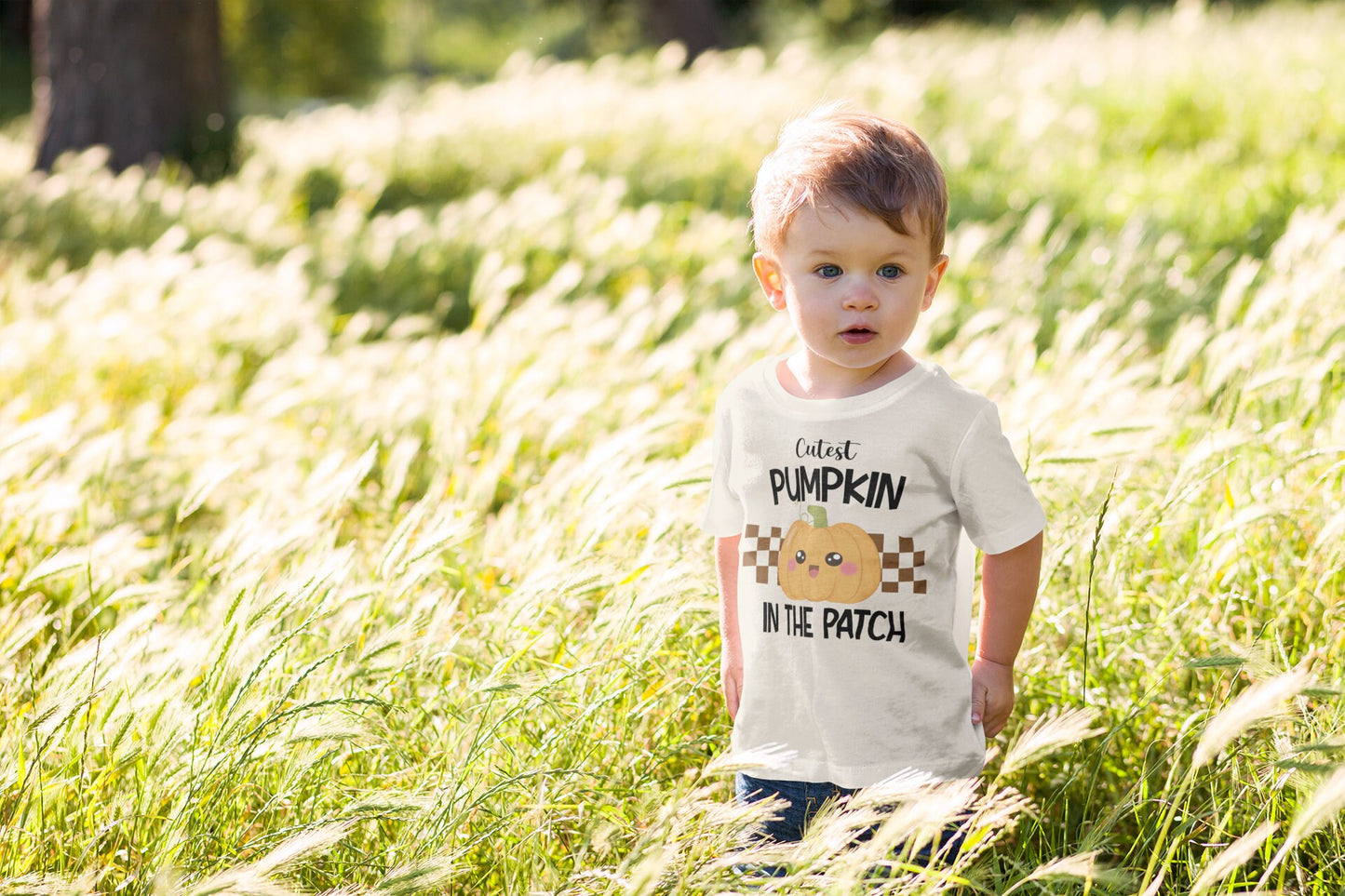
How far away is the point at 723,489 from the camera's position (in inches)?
73.4

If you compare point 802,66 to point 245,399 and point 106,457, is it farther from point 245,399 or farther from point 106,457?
point 106,457

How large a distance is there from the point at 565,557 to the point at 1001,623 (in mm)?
988

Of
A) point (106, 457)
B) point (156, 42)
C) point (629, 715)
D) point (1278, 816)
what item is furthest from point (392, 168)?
point (1278, 816)

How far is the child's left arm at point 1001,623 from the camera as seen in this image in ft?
5.56

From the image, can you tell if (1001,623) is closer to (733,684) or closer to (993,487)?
(993,487)

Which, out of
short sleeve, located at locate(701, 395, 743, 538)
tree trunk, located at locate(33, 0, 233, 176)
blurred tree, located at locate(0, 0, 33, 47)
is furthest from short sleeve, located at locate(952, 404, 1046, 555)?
blurred tree, located at locate(0, 0, 33, 47)

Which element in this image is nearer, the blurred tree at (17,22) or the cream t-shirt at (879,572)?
the cream t-shirt at (879,572)

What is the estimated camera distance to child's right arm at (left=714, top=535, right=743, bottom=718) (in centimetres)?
188

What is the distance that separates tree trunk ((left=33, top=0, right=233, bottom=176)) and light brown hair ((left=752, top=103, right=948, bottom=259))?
7.54 meters

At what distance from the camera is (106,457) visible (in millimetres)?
3004

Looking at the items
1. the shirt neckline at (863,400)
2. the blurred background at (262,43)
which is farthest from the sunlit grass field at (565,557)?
the blurred background at (262,43)

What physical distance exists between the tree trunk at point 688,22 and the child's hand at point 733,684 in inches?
518

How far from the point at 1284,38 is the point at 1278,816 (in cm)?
999

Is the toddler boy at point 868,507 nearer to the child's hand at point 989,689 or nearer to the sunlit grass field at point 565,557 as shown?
the child's hand at point 989,689
